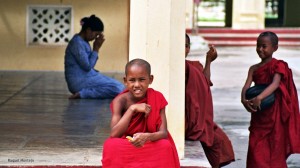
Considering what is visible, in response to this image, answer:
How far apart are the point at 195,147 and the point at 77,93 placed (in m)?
3.89

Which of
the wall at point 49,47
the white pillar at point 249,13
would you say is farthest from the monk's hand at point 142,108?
the white pillar at point 249,13

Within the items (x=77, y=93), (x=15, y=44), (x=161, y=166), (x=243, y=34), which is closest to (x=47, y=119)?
(x=77, y=93)

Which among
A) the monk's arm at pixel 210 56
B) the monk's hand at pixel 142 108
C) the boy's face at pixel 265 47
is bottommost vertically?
the monk's hand at pixel 142 108

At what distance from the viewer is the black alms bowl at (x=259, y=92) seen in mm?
6832

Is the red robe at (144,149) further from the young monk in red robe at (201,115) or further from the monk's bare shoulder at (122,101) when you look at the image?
the young monk in red robe at (201,115)

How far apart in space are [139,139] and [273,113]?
2.21 meters

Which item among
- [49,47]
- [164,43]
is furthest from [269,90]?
[49,47]

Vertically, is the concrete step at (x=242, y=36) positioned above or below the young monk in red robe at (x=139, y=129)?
below

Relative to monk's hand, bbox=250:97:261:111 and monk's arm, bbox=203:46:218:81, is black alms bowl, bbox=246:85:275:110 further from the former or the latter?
monk's arm, bbox=203:46:218:81

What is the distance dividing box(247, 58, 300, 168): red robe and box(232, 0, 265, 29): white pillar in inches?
781

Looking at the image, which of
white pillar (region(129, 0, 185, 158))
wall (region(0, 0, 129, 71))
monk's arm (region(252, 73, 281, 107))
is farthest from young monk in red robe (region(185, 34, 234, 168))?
wall (region(0, 0, 129, 71))

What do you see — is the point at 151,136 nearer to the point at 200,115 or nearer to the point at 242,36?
the point at 200,115

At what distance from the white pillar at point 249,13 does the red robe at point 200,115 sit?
20.0 m

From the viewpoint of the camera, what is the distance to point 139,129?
17.2 feet
